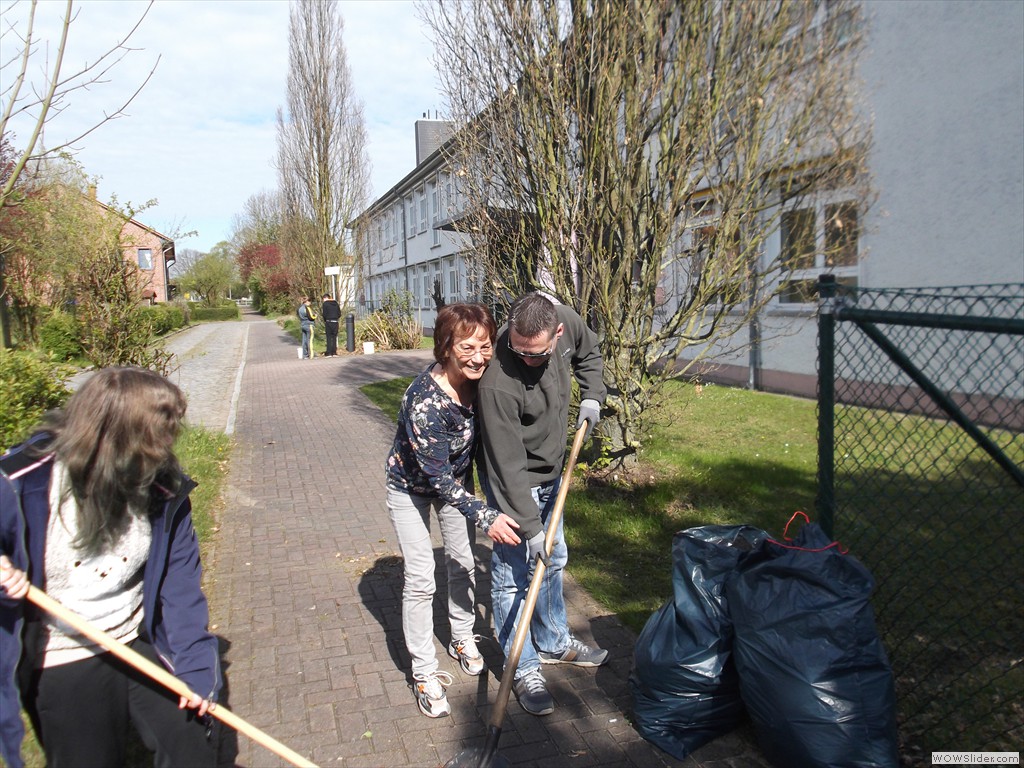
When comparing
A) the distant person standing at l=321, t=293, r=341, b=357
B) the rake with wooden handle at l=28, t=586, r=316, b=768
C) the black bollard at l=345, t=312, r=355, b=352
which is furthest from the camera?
the black bollard at l=345, t=312, r=355, b=352

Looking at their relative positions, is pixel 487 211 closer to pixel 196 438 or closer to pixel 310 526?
pixel 310 526

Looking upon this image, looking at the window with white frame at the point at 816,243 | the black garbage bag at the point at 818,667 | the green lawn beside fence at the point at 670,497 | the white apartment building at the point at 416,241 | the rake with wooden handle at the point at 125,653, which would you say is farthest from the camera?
the white apartment building at the point at 416,241

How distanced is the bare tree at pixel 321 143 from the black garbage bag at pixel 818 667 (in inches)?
1042

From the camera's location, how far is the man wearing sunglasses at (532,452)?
3201 millimetres

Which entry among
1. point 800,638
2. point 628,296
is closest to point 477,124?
point 628,296

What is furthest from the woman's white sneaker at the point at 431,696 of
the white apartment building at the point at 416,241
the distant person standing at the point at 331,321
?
the white apartment building at the point at 416,241

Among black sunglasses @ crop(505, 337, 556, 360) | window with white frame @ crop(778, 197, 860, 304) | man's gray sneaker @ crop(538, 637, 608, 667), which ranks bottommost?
man's gray sneaker @ crop(538, 637, 608, 667)

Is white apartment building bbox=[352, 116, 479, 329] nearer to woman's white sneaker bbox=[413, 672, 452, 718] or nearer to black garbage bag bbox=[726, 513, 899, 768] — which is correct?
woman's white sneaker bbox=[413, 672, 452, 718]

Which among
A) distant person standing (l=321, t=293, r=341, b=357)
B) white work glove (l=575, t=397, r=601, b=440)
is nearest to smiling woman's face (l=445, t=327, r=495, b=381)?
white work glove (l=575, t=397, r=601, b=440)

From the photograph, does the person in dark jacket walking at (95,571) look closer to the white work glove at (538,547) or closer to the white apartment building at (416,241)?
the white work glove at (538,547)

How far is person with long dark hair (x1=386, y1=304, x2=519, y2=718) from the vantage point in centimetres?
319

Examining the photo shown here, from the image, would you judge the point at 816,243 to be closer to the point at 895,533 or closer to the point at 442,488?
the point at 895,533

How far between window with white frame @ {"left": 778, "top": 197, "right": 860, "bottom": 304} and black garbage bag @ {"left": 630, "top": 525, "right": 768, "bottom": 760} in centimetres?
308

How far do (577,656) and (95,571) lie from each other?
94.1 inches
